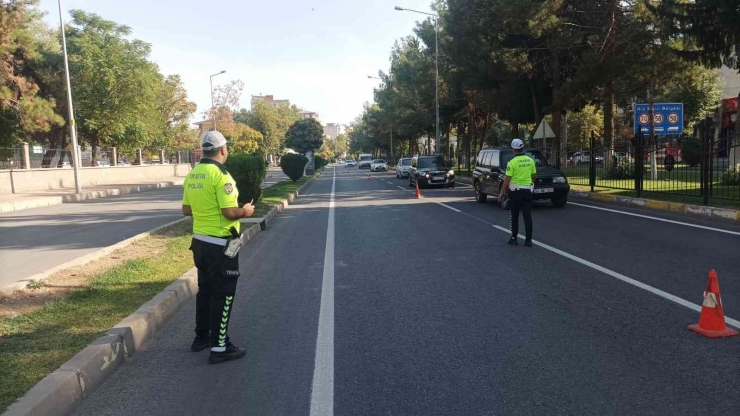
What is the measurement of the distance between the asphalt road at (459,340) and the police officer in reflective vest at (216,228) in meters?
0.28

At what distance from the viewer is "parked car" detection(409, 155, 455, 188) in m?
26.9

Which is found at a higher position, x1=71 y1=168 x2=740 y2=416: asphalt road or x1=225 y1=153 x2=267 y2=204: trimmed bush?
x1=225 y1=153 x2=267 y2=204: trimmed bush

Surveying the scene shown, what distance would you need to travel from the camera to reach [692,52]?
18.6 meters

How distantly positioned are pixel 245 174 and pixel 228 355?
1043cm

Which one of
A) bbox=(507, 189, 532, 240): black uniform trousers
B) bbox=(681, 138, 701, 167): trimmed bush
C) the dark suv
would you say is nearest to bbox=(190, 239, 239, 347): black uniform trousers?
bbox=(507, 189, 532, 240): black uniform trousers

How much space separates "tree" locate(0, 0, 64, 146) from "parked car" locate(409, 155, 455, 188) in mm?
21091

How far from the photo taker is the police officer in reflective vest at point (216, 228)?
4.58 m

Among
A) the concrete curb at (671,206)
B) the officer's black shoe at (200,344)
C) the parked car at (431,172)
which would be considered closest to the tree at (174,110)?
the parked car at (431,172)

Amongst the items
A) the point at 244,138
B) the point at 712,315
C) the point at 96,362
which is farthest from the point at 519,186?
the point at 244,138

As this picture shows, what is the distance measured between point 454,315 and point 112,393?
320 cm

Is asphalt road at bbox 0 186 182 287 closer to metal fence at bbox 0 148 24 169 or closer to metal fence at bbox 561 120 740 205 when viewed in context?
metal fence at bbox 0 148 24 169

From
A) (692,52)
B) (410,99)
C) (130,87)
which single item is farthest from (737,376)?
(410,99)

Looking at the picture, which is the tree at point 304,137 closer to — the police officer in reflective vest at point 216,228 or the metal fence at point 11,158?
the metal fence at point 11,158

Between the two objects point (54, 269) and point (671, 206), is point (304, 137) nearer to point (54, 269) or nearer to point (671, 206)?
point (671, 206)
